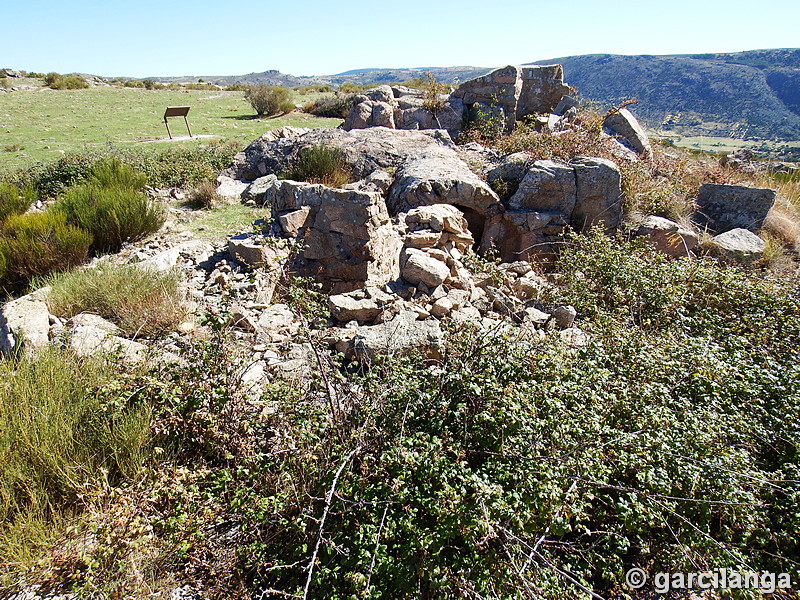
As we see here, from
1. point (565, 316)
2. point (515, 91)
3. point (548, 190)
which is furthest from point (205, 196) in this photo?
point (515, 91)

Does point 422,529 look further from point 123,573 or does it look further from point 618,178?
point 618,178

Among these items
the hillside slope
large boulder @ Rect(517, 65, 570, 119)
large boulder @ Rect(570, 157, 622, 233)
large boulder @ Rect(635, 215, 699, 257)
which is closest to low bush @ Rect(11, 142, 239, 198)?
large boulder @ Rect(570, 157, 622, 233)

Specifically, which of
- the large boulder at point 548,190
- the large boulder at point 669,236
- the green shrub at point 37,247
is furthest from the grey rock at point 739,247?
the green shrub at point 37,247

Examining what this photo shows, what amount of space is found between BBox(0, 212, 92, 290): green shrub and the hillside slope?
16248 mm

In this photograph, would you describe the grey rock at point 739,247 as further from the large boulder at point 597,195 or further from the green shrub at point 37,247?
the green shrub at point 37,247

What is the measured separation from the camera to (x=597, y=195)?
7633 mm

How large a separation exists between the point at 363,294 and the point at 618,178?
5.49 meters

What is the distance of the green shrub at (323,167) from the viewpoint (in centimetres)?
852

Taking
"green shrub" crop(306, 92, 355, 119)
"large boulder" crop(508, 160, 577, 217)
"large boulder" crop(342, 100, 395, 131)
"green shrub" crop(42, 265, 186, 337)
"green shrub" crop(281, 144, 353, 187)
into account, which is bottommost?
"green shrub" crop(42, 265, 186, 337)

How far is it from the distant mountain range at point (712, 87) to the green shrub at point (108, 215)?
49.3 feet

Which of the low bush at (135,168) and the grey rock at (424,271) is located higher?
the low bush at (135,168)

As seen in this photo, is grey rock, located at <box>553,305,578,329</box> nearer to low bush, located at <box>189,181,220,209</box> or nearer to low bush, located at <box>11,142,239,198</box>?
low bush, located at <box>189,181,220,209</box>

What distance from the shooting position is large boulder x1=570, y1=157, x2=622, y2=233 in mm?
7578

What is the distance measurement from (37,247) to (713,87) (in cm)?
5615
